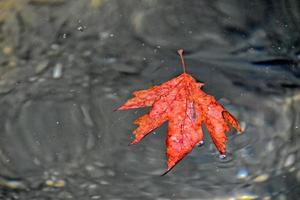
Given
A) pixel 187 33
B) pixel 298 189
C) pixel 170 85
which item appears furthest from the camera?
pixel 187 33

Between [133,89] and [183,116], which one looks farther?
[133,89]

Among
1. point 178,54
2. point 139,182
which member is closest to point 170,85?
point 178,54

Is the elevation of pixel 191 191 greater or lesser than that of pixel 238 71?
lesser

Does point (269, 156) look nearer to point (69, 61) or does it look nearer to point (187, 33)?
point (187, 33)
